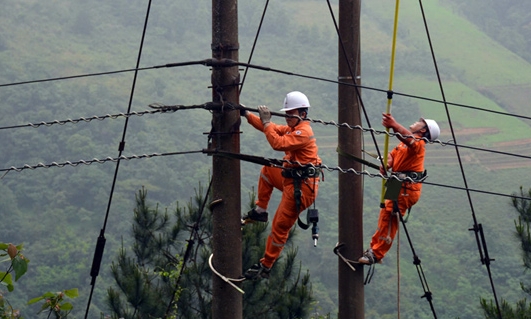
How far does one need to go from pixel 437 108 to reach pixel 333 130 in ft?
52.3

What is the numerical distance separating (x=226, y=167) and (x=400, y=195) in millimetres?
2547

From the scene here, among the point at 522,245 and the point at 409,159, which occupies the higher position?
the point at 522,245

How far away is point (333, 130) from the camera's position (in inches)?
3083

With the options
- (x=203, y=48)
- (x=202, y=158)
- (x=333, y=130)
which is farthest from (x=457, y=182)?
(x=203, y=48)

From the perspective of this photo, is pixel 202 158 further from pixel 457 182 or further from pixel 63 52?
pixel 63 52

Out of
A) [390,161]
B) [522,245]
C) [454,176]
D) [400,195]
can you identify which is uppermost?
[454,176]

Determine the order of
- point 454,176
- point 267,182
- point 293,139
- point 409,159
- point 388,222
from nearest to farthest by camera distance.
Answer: point 293,139 < point 267,182 < point 409,159 < point 388,222 < point 454,176

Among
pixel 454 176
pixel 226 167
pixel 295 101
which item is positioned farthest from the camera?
pixel 454 176

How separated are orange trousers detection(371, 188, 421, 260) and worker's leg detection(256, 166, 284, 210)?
117cm

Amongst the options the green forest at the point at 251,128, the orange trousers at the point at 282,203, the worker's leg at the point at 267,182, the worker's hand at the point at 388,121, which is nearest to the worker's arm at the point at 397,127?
the worker's hand at the point at 388,121

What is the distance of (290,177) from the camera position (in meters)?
7.82

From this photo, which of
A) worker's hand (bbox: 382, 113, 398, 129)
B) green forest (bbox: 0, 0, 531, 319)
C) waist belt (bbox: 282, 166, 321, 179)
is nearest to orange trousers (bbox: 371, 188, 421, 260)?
worker's hand (bbox: 382, 113, 398, 129)

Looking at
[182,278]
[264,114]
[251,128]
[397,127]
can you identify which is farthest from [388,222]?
[251,128]

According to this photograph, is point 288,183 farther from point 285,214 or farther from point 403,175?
point 403,175
